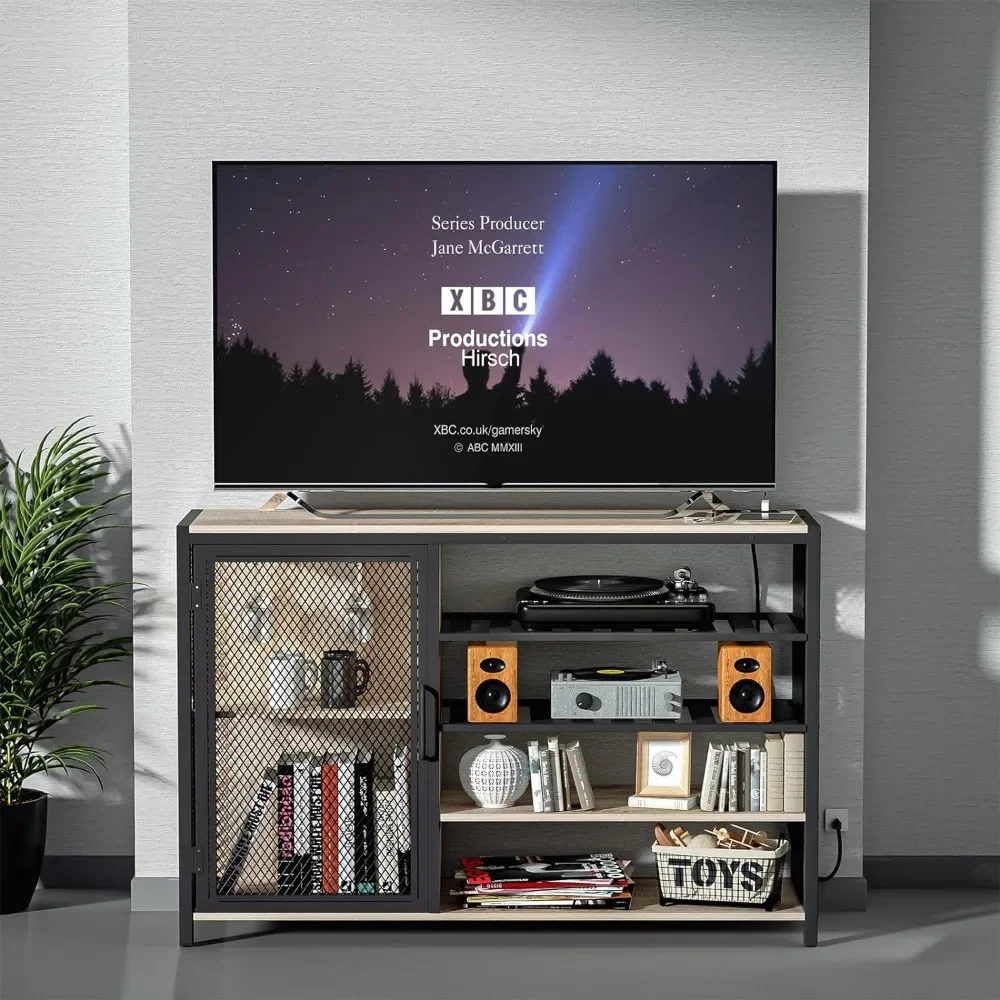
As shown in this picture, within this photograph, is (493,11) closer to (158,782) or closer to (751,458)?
(751,458)

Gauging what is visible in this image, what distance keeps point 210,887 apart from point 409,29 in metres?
2.28

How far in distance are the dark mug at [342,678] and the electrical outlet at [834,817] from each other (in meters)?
1.33

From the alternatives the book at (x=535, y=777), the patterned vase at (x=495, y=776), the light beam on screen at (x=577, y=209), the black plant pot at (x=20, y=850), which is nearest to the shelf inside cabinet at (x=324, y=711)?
the patterned vase at (x=495, y=776)

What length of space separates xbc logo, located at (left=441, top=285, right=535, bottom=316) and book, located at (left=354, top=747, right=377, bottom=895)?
117 centimetres

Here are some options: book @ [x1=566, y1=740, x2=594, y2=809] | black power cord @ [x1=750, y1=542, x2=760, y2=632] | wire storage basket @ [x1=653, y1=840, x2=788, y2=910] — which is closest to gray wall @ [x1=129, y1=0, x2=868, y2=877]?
black power cord @ [x1=750, y1=542, x2=760, y2=632]

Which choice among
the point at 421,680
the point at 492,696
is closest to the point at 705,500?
the point at 492,696

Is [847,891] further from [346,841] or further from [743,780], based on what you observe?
[346,841]

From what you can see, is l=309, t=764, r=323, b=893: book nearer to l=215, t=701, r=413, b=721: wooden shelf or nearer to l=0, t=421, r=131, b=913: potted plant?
l=215, t=701, r=413, b=721: wooden shelf

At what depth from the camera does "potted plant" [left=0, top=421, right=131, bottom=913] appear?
12.1 feet

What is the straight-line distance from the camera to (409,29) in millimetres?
3668

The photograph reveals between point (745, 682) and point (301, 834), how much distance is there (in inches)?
46.4

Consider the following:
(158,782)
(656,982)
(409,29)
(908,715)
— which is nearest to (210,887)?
(158,782)

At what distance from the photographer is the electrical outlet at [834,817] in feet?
12.4

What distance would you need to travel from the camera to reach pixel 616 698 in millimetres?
3463
